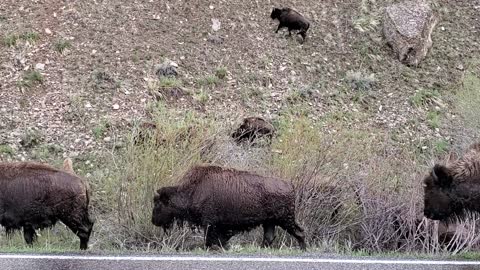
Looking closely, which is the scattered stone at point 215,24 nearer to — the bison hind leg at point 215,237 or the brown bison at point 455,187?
the bison hind leg at point 215,237

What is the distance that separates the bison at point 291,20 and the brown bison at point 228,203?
10.9 meters

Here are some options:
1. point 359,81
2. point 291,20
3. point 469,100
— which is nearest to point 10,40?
point 291,20

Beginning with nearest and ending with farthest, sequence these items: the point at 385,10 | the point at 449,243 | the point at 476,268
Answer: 1. the point at 476,268
2. the point at 449,243
3. the point at 385,10

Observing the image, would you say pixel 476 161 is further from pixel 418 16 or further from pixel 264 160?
pixel 418 16

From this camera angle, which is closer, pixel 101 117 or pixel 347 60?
pixel 101 117

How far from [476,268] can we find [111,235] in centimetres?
562

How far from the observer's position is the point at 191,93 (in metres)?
18.7

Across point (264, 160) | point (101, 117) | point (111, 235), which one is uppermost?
point (264, 160)

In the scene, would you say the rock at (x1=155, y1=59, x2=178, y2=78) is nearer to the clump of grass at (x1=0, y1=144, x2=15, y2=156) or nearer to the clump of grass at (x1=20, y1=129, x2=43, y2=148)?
Result: the clump of grass at (x1=20, y1=129, x2=43, y2=148)

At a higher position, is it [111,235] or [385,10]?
[385,10]

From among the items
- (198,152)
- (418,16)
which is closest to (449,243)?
(198,152)

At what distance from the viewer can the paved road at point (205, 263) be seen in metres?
7.82

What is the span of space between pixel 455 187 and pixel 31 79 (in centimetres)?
1168

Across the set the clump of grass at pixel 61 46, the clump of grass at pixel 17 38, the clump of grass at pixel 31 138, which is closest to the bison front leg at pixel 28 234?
the clump of grass at pixel 31 138
